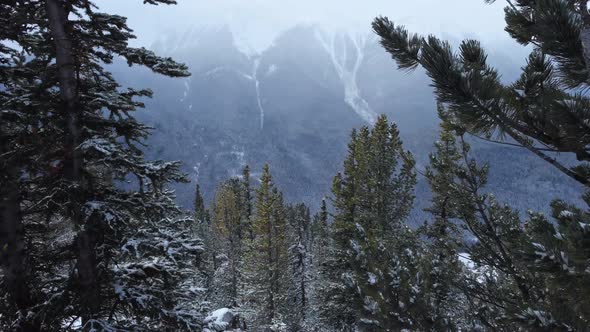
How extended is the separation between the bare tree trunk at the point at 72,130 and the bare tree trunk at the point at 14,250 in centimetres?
98

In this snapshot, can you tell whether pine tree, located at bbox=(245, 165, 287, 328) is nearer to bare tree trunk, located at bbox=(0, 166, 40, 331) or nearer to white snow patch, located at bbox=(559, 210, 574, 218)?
bare tree trunk, located at bbox=(0, 166, 40, 331)

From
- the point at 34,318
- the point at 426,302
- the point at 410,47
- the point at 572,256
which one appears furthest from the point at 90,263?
the point at 572,256

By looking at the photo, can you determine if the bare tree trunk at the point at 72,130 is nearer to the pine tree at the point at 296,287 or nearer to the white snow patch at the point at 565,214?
the white snow patch at the point at 565,214

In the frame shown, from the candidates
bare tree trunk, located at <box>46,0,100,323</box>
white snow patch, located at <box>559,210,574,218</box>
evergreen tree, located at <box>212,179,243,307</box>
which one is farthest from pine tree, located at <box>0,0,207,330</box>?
evergreen tree, located at <box>212,179,243,307</box>

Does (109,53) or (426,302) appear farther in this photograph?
(109,53)

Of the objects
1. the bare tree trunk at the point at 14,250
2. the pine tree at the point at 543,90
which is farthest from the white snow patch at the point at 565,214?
the bare tree trunk at the point at 14,250

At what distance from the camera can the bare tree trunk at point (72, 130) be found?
564 centimetres

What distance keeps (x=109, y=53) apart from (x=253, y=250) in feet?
82.1

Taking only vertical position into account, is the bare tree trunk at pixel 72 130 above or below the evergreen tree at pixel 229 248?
below

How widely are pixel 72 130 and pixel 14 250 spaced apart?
256 cm

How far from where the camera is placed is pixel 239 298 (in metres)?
38.5

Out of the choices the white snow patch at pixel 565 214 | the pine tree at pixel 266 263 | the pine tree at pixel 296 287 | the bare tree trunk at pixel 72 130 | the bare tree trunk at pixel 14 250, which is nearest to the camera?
the white snow patch at pixel 565 214

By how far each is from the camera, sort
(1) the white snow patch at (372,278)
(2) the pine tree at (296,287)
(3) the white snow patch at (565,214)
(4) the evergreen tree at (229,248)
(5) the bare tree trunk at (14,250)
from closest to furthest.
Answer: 1. (3) the white snow patch at (565,214)
2. (1) the white snow patch at (372,278)
3. (5) the bare tree trunk at (14,250)
4. (2) the pine tree at (296,287)
5. (4) the evergreen tree at (229,248)

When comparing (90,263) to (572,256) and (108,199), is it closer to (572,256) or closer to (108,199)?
(108,199)
